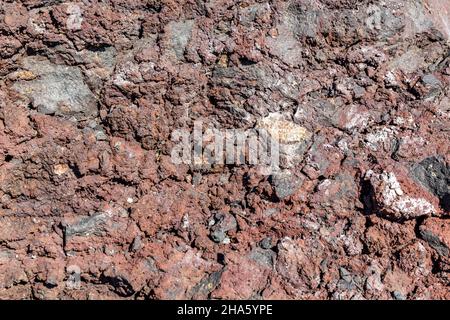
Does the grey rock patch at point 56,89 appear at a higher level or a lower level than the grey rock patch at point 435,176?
higher

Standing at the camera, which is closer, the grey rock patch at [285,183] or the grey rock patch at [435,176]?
the grey rock patch at [435,176]

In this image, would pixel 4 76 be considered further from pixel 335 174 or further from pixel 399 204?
pixel 399 204

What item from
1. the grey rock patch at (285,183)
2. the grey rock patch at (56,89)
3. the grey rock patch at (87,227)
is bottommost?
the grey rock patch at (87,227)

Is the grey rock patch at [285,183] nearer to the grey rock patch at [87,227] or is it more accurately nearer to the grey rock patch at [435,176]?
the grey rock patch at [435,176]

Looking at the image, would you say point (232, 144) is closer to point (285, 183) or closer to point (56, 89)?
point (285, 183)

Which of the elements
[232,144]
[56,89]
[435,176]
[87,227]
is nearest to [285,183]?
[232,144]

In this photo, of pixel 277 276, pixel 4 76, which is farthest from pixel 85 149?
pixel 277 276

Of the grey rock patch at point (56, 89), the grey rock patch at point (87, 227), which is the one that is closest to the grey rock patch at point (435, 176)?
the grey rock patch at point (87, 227)

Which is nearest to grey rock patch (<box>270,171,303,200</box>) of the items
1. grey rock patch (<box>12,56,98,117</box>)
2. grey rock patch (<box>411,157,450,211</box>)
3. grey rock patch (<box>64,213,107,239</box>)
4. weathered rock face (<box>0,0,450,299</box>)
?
weathered rock face (<box>0,0,450,299</box>)
